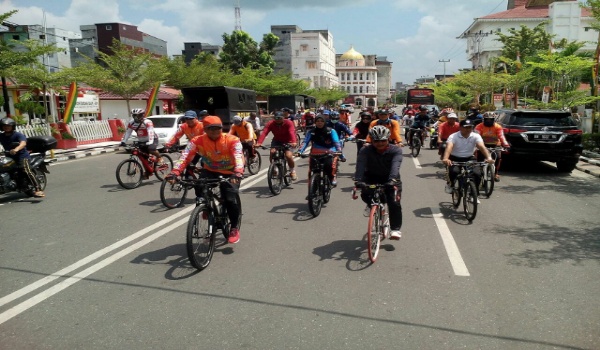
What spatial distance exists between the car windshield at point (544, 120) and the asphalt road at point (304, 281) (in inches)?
170

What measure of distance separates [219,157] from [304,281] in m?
1.91

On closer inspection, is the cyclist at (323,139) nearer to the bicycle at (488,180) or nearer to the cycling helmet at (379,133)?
the cycling helmet at (379,133)

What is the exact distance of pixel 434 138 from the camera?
18094mm

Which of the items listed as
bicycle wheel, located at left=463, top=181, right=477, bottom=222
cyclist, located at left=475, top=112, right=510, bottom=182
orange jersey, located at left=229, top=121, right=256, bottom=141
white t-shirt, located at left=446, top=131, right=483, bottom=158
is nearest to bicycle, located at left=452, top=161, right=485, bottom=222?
bicycle wheel, located at left=463, top=181, right=477, bottom=222

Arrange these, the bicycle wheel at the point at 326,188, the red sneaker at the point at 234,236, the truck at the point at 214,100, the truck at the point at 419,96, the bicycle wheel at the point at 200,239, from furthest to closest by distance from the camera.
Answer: the truck at the point at 419,96 < the truck at the point at 214,100 < the bicycle wheel at the point at 326,188 < the red sneaker at the point at 234,236 < the bicycle wheel at the point at 200,239

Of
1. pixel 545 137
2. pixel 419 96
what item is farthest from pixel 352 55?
pixel 545 137

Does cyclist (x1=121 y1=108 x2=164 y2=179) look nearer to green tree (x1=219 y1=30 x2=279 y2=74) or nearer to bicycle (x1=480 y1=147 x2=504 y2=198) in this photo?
bicycle (x1=480 y1=147 x2=504 y2=198)

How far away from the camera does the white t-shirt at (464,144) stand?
7.72 meters

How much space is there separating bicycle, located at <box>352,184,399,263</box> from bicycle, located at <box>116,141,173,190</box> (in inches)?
253

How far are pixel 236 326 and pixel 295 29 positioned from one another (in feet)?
→ 375

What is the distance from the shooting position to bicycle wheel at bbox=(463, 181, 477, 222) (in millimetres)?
7039

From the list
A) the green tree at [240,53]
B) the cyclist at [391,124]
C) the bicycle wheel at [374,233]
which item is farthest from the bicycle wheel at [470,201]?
the green tree at [240,53]

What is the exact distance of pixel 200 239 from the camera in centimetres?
511

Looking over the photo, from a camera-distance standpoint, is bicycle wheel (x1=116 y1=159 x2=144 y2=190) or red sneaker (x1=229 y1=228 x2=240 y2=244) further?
bicycle wheel (x1=116 y1=159 x2=144 y2=190)
